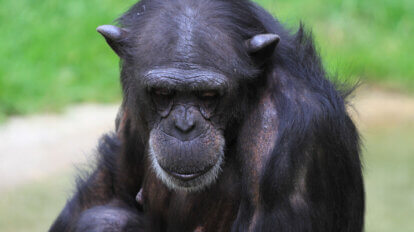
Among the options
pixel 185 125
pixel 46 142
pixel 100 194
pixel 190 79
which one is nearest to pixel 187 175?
pixel 185 125

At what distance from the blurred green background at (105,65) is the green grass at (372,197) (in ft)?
0.04

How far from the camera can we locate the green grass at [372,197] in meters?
8.41

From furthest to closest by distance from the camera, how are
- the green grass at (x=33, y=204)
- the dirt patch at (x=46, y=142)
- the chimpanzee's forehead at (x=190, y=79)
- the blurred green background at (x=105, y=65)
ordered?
1. the dirt patch at (x=46, y=142)
2. the blurred green background at (x=105, y=65)
3. the green grass at (x=33, y=204)
4. the chimpanzee's forehead at (x=190, y=79)

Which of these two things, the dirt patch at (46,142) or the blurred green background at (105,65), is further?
the dirt patch at (46,142)

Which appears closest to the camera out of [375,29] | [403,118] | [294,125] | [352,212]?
[294,125]

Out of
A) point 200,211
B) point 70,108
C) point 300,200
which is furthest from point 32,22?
point 300,200

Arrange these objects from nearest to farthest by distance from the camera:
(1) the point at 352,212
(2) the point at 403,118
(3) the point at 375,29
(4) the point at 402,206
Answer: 1. (1) the point at 352,212
2. (4) the point at 402,206
3. (2) the point at 403,118
4. (3) the point at 375,29

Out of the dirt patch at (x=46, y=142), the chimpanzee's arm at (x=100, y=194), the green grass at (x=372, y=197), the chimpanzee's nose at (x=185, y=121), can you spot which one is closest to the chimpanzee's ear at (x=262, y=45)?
the chimpanzee's nose at (x=185, y=121)

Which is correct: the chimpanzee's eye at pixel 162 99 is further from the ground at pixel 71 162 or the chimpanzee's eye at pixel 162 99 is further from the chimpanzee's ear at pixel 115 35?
the ground at pixel 71 162

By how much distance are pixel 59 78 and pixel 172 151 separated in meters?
6.53

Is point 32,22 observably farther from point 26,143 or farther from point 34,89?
point 26,143

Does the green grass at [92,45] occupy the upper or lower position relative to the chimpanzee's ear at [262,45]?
upper

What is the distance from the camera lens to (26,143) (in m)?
9.51

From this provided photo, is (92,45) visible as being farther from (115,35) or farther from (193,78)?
(193,78)
